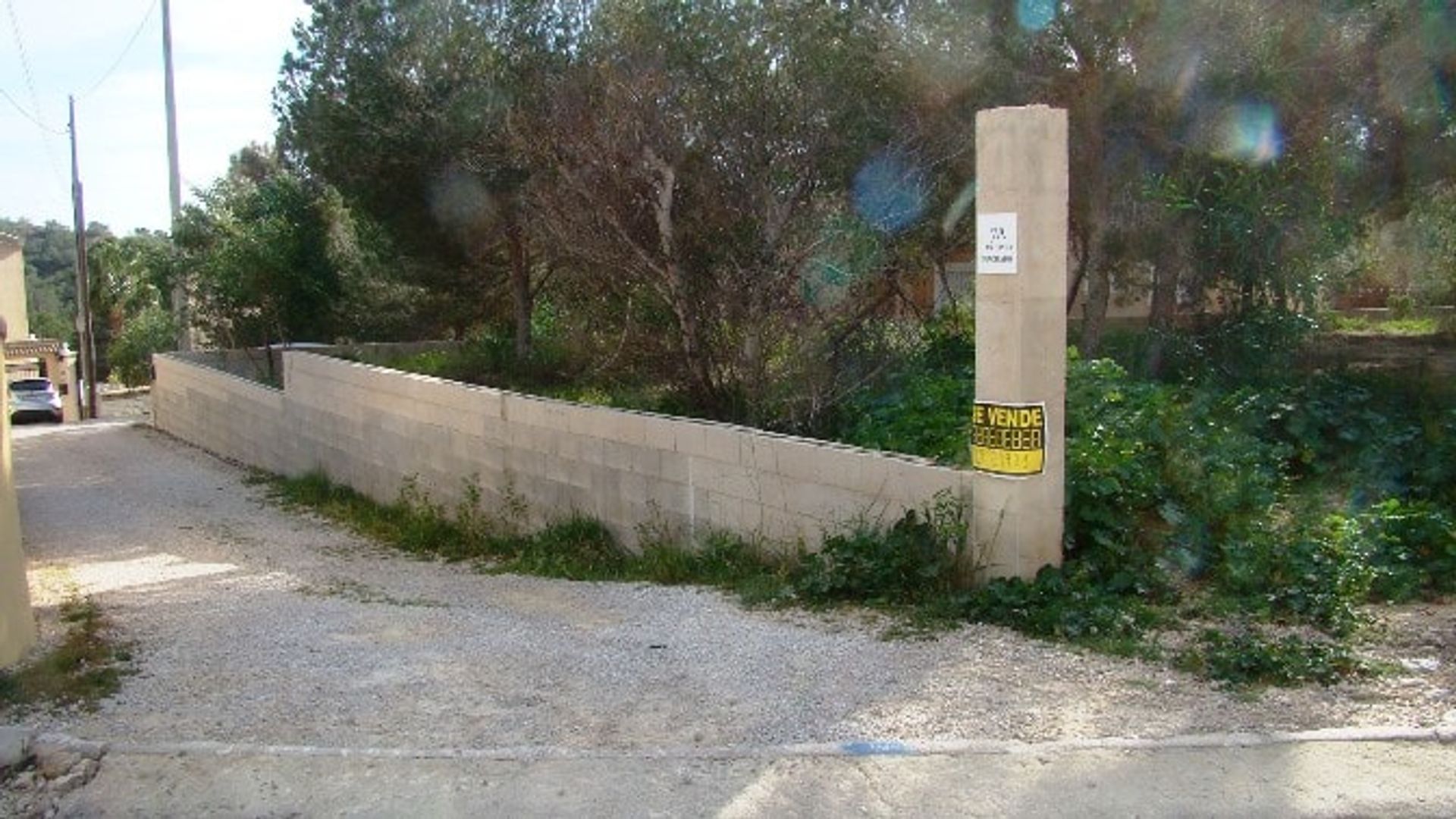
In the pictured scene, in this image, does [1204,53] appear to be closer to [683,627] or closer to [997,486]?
[997,486]

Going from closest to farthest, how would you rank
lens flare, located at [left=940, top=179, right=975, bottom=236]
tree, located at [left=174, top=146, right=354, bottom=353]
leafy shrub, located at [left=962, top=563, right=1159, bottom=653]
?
leafy shrub, located at [left=962, top=563, right=1159, bottom=653]
lens flare, located at [left=940, top=179, right=975, bottom=236]
tree, located at [left=174, top=146, right=354, bottom=353]

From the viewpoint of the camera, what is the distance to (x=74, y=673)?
19.8ft

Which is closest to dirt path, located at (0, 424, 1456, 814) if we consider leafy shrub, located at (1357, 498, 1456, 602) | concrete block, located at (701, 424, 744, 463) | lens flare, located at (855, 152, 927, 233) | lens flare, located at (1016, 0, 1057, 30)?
leafy shrub, located at (1357, 498, 1456, 602)

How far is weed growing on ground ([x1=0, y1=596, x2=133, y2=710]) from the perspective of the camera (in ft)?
18.6

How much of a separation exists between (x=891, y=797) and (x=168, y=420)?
76.9ft

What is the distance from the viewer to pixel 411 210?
18.1m

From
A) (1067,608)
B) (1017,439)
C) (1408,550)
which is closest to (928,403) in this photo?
(1017,439)

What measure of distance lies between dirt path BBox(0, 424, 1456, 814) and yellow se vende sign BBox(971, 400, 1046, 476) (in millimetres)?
947

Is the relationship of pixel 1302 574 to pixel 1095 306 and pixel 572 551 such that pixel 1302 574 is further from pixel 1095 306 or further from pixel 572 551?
pixel 1095 306

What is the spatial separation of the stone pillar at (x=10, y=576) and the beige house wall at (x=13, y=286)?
48597 mm

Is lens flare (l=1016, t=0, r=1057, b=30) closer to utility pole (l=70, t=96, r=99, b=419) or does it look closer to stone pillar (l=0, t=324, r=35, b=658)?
stone pillar (l=0, t=324, r=35, b=658)

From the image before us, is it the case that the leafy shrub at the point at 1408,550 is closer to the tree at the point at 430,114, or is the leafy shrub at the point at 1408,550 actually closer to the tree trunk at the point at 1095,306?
the tree trunk at the point at 1095,306

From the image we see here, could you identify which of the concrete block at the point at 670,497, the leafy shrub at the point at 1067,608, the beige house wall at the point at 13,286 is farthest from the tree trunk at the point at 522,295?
the beige house wall at the point at 13,286

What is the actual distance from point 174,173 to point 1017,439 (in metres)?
23.3
